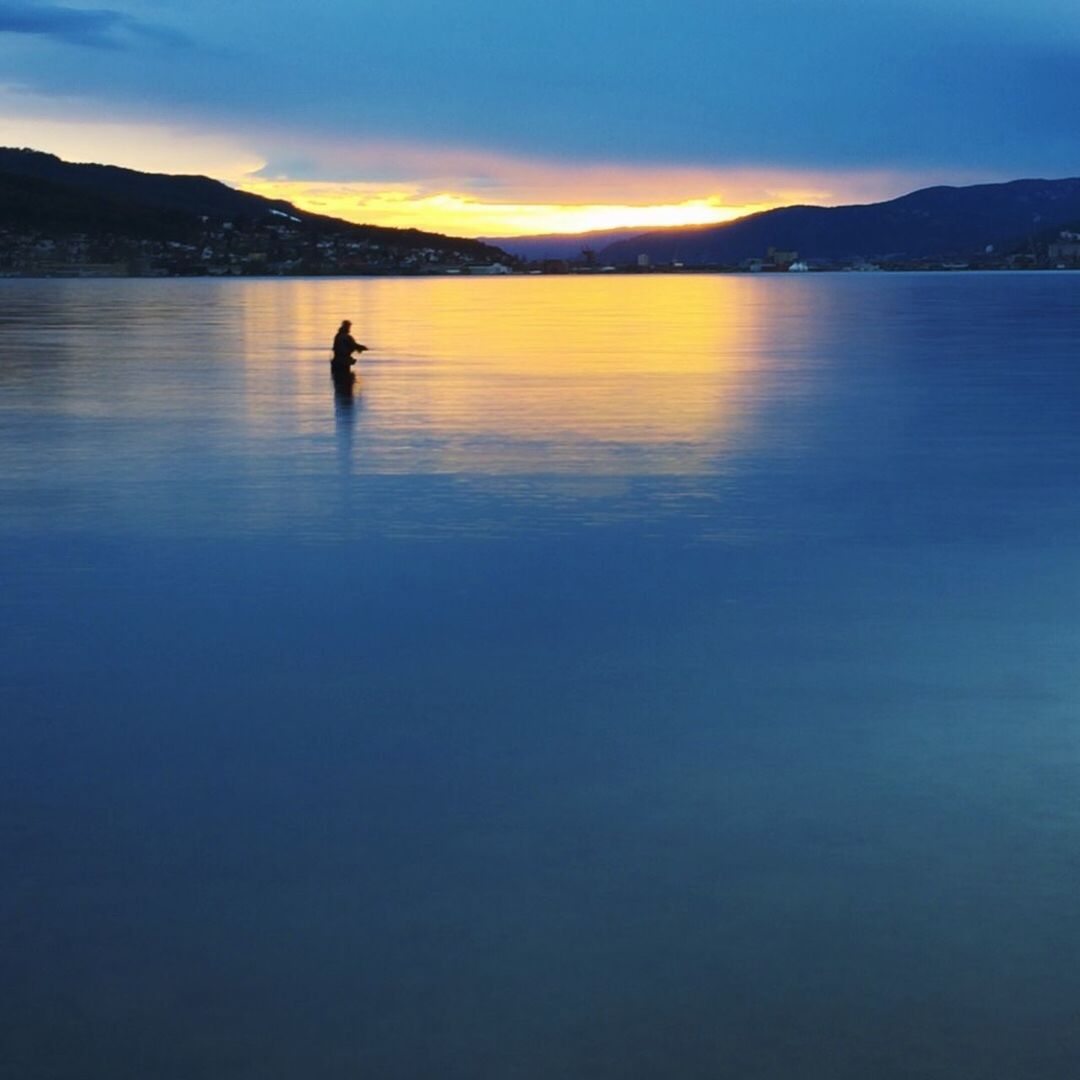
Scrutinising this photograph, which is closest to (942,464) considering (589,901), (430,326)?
(589,901)

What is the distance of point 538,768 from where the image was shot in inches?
248

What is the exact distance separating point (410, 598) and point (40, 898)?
4.55 meters

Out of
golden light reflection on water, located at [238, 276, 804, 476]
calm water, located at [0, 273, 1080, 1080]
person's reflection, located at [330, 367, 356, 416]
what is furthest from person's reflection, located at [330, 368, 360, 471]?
calm water, located at [0, 273, 1080, 1080]

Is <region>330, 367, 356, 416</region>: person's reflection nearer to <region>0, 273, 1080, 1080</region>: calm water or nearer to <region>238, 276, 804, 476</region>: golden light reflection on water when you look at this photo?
<region>238, 276, 804, 476</region>: golden light reflection on water

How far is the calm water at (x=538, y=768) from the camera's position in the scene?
428 centimetres

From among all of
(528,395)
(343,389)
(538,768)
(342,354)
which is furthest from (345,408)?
(538,768)

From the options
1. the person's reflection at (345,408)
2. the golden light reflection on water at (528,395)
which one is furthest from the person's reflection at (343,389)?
the golden light reflection on water at (528,395)

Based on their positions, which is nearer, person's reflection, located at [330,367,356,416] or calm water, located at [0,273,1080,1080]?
calm water, located at [0,273,1080,1080]

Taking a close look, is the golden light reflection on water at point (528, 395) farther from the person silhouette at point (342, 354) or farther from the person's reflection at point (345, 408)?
the person silhouette at point (342, 354)

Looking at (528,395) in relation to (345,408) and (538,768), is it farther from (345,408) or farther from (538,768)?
(538,768)

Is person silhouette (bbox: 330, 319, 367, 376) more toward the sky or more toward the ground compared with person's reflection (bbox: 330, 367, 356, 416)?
more toward the sky

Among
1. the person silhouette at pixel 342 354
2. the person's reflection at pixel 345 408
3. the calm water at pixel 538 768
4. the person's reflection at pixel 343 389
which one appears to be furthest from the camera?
the person silhouette at pixel 342 354

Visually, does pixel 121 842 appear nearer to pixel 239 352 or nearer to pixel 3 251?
pixel 239 352

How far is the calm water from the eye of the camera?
428cm
